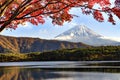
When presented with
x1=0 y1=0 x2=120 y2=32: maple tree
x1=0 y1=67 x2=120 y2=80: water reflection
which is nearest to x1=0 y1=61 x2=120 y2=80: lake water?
x1=0 y1=67 x2=120 y2=80: water reflection

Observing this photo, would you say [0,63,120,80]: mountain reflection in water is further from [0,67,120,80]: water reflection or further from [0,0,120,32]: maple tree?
[0,0,120,32]: maple tree

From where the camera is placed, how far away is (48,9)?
28609mm

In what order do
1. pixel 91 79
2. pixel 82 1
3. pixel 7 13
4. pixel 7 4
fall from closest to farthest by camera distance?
pixel 7 4 → pixel 82 1 → pixel 7 13 → pixel 91 79

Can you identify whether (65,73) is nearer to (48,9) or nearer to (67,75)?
(67,75)

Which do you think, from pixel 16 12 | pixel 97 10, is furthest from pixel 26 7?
pixel 97 10

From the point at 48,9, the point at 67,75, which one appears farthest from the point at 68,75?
the point at 48,9

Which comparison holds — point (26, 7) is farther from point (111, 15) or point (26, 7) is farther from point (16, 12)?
point (111, 15)

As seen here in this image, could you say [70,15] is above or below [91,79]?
above

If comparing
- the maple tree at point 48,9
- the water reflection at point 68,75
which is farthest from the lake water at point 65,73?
the maple tree at point 48,9

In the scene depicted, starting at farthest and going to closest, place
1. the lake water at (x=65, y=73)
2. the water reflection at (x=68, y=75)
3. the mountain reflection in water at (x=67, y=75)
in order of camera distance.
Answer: the lake water at (x=65, y=73) → the mountain reflection in water at (x=67, y=75) → the water reflection at (x=68, y=75)

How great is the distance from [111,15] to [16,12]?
709cm

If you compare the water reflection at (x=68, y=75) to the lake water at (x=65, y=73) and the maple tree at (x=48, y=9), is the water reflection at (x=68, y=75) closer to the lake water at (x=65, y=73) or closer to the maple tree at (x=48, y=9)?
the lake water at (x=65, y=73)

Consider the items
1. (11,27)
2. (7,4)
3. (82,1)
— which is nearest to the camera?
(7,4)

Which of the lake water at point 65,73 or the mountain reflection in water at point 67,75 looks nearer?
the mountain reflection in water at point 67,75
